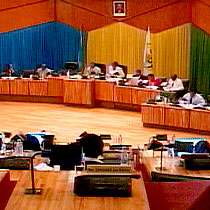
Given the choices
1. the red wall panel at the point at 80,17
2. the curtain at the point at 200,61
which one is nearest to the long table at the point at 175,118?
the curtain at the point at 200,61

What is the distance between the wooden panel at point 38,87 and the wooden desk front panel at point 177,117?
195 inches

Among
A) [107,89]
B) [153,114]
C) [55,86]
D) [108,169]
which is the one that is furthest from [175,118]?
[108,169]

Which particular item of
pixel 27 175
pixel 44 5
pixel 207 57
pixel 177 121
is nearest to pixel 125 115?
pixel 177 121

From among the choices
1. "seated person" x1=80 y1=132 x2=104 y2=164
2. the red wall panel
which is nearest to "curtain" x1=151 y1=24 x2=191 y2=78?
the red wall panel

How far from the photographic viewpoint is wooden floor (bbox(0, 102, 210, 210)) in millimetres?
3023

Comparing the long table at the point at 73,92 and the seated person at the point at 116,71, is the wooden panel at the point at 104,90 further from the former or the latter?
the seated person at the point at 116,71

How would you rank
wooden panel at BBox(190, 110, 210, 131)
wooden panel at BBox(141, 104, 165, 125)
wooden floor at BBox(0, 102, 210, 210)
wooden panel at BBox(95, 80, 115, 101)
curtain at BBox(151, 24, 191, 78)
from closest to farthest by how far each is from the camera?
wooden floor at BBox(0, 102, 210, 210)
wooden panel at BBox(190, 110, 210, 131)
wooden panel at BBox(141, 104, 165, 125)
wooden panel at BBox(95, 80, 115, 101)
curtain at BBox(151, 24, 191, 78)

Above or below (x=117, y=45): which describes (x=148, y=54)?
below

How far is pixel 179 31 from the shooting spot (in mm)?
15930

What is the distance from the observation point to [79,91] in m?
14.0

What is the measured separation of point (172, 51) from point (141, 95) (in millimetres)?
3676

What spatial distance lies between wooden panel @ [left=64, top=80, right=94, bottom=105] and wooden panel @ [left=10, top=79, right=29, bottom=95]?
1448 millimetres

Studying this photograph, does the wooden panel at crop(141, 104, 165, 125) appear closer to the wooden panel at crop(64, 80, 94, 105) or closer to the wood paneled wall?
the wooden panel at crop(64, 80, 94, 105)

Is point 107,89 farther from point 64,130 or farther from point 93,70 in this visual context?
point 64,130
